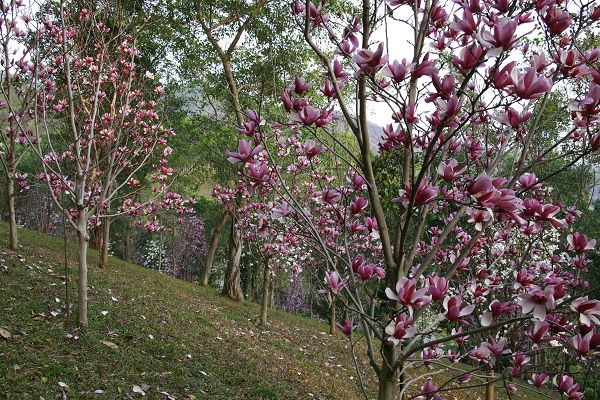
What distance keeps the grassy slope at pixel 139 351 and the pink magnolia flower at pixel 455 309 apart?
3024 mm

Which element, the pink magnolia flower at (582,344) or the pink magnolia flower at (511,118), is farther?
the pink magnolia flower at (511,118)

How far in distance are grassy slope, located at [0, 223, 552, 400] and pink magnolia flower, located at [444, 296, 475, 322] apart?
9.92ft

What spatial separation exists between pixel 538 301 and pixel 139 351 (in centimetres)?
428

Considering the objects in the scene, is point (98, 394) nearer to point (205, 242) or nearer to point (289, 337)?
point (289, 337)

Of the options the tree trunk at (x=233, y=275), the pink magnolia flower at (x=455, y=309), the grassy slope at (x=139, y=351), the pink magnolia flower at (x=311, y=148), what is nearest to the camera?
the pink magnolia flower at (x=455, y=309)

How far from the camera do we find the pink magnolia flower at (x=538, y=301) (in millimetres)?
1235

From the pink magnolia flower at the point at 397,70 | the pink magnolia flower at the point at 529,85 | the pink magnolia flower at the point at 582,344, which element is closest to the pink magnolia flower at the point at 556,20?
the pink magnolia flower at the point at 529,85

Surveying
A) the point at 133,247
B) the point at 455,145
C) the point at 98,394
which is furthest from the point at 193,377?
the point at 133,247

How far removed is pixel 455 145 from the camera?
2.04 m

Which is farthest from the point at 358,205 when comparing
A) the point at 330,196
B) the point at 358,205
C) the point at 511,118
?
the point at 511,118

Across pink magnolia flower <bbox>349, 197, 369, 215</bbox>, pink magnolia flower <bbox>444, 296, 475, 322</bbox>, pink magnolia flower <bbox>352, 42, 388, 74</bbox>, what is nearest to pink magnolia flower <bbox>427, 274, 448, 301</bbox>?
pink magnolia flower <bbox>444, 296, 475, 322</bbox>

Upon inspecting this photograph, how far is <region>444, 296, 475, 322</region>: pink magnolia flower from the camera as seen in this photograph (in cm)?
139

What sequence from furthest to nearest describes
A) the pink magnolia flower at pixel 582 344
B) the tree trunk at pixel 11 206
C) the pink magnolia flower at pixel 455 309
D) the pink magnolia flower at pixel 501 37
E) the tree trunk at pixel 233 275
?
the tree trunk at pixel 233 275 < the tree trunk at pixel 11 206 < the pink magnolia flower at pixel 455 309 < the pink magnolia flower at pixel 582 344 < the pink magnolia flower at pixel 501 37

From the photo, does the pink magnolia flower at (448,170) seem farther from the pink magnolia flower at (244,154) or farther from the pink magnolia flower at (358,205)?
the pink magnolia flower at (244,154)
